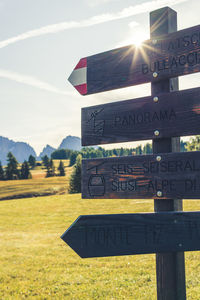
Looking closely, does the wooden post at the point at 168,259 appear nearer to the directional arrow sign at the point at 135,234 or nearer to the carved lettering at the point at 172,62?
the carved lettering at the point at 172,62

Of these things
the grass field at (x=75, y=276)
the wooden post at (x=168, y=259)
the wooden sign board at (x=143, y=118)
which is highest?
the wooden sign board at (x=143, y=118)

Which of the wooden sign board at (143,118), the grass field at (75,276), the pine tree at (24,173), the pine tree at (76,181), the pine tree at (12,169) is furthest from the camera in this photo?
the pine tree at (24,173)

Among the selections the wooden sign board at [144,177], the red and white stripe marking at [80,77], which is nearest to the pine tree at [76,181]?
the red and white stripe marking at [80,77]

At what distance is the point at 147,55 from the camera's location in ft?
10.6

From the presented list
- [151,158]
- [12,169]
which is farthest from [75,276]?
[12,169]

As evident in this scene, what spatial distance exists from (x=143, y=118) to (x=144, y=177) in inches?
24.9

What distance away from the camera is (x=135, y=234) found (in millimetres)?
2668

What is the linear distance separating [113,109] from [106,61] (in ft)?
1.97

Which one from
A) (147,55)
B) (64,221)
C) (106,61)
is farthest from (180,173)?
(64,221)

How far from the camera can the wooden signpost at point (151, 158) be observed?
105 inches

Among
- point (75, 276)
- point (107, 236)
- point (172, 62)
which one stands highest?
point (172, 62)

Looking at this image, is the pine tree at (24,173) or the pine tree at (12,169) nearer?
the pine tree at (12,169)

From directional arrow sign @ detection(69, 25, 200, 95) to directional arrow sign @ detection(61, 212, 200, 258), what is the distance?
4.79 ft

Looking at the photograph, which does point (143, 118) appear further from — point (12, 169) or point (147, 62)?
point (12, 169)
